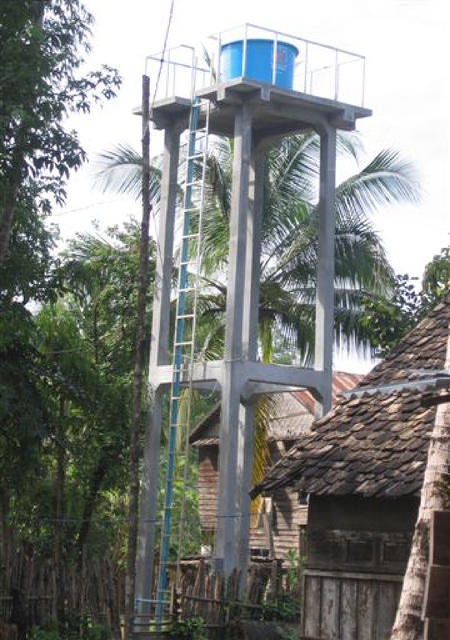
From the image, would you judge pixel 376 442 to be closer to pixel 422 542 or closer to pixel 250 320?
pixel 422 542

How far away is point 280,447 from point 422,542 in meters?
27.5

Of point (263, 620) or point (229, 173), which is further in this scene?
point (229, 173)

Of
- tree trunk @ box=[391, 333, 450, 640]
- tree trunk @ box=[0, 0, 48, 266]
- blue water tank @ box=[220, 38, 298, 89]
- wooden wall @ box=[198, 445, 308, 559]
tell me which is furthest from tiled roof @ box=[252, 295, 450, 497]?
wooden wall @ box=[198, 445, 308, 559]

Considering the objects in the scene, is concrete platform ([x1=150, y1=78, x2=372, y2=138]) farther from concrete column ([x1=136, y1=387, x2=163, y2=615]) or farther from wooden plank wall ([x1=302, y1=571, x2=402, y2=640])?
wooden plank wall ([x1=302, y1=571, x2=402, y2=640])

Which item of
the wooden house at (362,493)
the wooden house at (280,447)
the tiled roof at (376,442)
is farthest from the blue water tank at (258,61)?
the wooden house at (280,447)

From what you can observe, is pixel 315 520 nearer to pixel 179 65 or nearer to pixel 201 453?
pixel 179 65

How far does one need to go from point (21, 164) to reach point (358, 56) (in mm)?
9371

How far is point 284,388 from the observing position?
27.8 m

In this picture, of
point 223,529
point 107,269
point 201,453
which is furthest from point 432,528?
point 201,453

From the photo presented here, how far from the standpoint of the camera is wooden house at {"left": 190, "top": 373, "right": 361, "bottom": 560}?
124 ft

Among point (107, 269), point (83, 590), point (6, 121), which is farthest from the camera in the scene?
point (107, 269)

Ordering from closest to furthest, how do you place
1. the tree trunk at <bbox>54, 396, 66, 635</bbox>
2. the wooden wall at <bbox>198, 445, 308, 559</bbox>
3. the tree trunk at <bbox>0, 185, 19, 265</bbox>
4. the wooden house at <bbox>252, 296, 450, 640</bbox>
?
1. the wooden house at <bbox>252, 296, 450, 640</bbox>
2. the tree trunk at <bbox>0, 185, 19, 265</bbox>
3. the tree trunk at <bbox>54, 396, 66, 635</bbox>
4. the wooden wall at <bbox>198, 445, 308, 559</bbox>

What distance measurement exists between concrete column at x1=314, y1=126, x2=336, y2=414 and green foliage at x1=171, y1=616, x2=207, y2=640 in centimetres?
607

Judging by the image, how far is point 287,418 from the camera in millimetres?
38844
